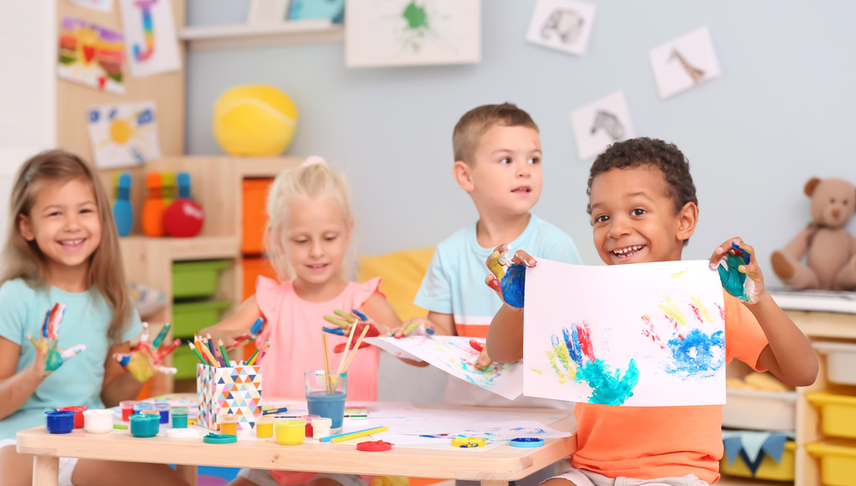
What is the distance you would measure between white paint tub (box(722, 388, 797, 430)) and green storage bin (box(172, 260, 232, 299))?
151 cm

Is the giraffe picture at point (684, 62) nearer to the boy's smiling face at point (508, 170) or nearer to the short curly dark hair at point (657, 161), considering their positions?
the boy's smiling face at point (508, 170)

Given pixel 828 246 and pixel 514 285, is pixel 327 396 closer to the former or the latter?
pixel 514 285

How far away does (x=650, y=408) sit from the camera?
40.4 inches

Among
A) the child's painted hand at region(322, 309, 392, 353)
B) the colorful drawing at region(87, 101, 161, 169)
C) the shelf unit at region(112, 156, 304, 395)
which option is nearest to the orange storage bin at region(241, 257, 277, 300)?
the shelf unit at region(112, 156, 304, 395)

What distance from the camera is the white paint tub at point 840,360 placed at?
1.74 metres

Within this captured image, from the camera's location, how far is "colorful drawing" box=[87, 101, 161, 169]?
257 cm

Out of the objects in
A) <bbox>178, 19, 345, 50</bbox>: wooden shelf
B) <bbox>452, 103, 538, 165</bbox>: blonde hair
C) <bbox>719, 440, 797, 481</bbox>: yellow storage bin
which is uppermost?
<bbox>178, 19, 345, 50</bbox>: wooden shelf

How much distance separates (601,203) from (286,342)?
657 mm

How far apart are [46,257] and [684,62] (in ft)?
5.53

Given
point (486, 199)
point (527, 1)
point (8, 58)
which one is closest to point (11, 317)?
point (486, 199)

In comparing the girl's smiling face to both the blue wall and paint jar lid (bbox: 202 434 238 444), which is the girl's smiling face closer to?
paint jar lid (bbox: 202 434 238 444)

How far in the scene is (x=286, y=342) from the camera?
1436mm

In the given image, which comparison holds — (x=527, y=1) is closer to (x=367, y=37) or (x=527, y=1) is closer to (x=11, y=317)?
(x=367, y=37)

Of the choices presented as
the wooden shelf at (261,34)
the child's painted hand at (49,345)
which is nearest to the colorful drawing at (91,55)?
the wooden shelf at (261,34)
